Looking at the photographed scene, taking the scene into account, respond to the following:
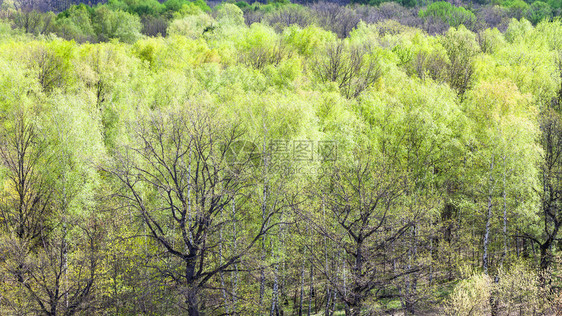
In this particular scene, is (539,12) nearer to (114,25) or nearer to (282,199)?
(282,199)

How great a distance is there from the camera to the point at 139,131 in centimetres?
2281

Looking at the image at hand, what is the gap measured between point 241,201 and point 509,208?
17352 mm

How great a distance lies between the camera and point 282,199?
24906 mm

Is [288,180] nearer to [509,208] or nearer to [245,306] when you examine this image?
[245,306]

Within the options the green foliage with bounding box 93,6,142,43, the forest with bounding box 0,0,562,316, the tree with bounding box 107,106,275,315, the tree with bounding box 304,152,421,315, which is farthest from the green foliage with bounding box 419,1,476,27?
the tree with bounding box 107,106,275,315

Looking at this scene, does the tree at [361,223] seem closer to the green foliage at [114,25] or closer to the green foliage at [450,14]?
the green foliage at [450,14]

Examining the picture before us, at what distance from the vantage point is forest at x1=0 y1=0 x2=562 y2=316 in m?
22.0

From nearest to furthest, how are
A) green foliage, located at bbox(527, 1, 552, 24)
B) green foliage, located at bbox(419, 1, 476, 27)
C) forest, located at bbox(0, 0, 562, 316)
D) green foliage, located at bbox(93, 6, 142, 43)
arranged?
forest, located at bbox(0, 0, 562, 316), green foliage, located at bbox(527, 1, 552, 24), green foliage, located at bbox(93, 6, 142, 43), green foliage, located at bbox(419, 1, 476, 27)

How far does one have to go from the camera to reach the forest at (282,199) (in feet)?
72.1

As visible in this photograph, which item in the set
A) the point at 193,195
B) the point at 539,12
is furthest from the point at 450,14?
the point at 193,195

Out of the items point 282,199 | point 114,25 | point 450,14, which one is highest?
point 450,14

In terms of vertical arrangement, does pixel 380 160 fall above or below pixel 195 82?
below

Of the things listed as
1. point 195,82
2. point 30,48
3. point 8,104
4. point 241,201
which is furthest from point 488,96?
point 30,48

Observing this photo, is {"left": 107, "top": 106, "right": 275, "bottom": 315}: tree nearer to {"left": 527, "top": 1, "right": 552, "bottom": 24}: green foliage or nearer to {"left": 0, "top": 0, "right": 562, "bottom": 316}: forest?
{"left": 0, "top": 0, "right": 562, "bottom": 316}: forest
